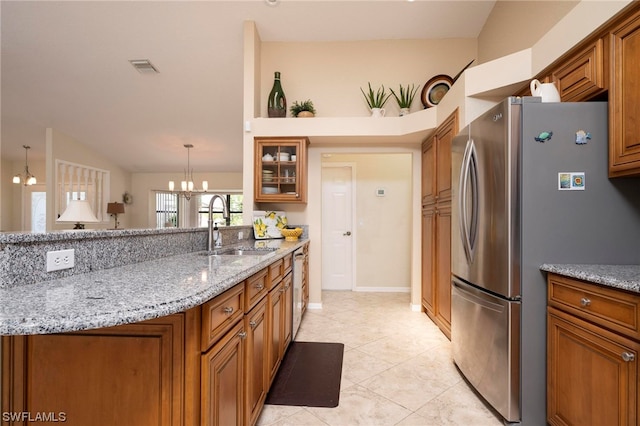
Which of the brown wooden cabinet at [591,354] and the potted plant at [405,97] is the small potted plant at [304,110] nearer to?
the potted plant at [405,97]

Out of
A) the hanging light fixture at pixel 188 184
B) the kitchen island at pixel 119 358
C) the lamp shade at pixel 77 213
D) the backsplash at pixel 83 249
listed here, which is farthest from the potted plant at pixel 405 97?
the hanging light fixture at pixel 188 184

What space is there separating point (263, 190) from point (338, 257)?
192 cm

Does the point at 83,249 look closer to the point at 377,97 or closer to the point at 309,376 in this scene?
the point at 309,376

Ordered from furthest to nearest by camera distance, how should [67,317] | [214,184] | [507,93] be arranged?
1. [214,184]
2. [507,93]
3. [67,317]

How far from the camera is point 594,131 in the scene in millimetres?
1645

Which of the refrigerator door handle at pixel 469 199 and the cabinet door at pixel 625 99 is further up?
the cabinet door at pixel 625 99

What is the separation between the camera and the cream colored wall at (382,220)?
473 cm

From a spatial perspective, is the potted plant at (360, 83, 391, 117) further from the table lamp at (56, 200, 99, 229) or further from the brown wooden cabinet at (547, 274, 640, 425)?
the table lamp at (56, 200, 99, 229)

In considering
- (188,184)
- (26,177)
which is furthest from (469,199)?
(26,177)

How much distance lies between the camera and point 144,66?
13.8 ft

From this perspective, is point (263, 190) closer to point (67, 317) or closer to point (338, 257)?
point (338, 257)

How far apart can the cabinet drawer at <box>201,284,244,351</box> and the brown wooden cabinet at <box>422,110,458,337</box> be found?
215 centimetres

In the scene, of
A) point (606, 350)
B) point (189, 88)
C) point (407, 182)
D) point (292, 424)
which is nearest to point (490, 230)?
point (606, 350)

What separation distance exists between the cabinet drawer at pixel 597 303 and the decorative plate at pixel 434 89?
2459 millimetres
